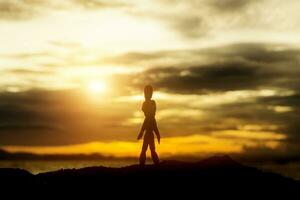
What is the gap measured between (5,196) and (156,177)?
6.69m

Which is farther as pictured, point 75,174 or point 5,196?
point 75,174

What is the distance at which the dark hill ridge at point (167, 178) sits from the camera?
25094mm

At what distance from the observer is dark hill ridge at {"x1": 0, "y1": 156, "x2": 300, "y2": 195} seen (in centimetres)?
2509

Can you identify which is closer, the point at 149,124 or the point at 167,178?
the point at 167,178

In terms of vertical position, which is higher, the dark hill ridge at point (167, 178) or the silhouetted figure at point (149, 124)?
the silhouetted figure at point (149, 124)

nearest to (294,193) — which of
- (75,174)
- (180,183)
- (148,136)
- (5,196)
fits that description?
(180,183)

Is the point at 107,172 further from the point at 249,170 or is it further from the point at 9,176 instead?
the point at 249,170

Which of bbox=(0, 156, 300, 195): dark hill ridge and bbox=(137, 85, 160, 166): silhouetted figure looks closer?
bbox=(0, 156, 300, 195): dark hill ridge

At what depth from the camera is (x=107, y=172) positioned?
91.6 ft

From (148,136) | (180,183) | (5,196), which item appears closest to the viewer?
(5,196)

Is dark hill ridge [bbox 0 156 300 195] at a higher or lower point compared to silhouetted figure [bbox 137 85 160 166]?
lower

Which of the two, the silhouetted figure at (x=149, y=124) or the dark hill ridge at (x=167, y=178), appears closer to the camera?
the dark hill ridge at (x=167, y=178)

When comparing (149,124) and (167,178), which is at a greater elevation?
(149,124)

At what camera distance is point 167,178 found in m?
25.9
